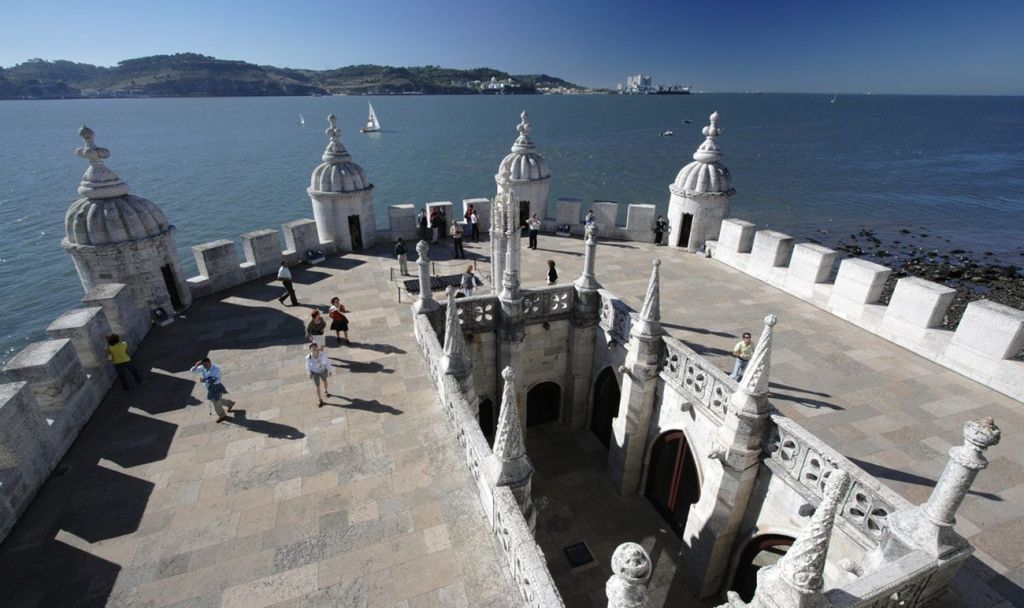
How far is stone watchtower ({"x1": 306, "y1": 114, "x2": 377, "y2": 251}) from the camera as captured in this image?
20.0 m

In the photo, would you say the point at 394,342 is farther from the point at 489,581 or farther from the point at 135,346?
the point at 489,581

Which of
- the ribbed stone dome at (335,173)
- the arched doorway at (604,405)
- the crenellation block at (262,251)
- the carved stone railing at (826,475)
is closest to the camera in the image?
the carved stone railing at (826,475)

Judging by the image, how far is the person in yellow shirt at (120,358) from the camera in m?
11.5

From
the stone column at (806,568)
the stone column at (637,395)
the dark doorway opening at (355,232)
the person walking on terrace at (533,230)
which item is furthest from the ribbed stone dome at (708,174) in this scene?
the stone column at (806,568)

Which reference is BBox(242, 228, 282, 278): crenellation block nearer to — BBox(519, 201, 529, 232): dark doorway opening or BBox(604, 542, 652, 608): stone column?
BBox(519, 201, 529, 232): dark doorway opening

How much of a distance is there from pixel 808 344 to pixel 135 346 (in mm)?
19001

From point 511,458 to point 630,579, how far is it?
3216mm

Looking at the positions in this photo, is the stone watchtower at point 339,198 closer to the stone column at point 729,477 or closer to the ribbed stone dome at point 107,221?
the ribbed stone dome at point 107,221

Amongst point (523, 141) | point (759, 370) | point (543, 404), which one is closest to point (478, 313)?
point (543, 404)

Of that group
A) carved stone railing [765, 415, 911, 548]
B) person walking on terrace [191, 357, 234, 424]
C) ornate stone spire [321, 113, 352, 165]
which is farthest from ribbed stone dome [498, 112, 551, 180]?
carved stone railing [765, 415, 911, 548]

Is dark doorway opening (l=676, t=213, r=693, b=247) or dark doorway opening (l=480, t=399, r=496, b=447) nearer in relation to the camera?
dark doorway opening (l=480, t=399, r=496, b=447)

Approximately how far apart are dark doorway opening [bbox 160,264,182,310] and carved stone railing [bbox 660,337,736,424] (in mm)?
15343

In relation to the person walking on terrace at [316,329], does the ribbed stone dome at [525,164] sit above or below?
above

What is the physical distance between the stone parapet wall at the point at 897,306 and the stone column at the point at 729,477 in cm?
617
